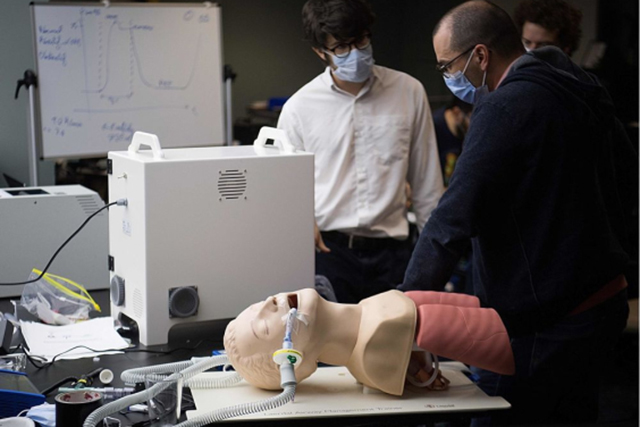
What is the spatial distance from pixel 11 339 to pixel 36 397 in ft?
1.29

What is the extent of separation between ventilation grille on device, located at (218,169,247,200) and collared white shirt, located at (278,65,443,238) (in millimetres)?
684

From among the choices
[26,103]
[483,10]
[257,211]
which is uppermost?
[483,10]

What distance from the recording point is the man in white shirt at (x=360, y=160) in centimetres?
259

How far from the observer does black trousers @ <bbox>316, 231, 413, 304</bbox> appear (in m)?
2.60

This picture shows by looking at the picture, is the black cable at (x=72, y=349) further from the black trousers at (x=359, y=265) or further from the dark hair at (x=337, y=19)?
the dark hair at (x=337, y=19)

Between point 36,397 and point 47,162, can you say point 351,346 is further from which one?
point 47,162

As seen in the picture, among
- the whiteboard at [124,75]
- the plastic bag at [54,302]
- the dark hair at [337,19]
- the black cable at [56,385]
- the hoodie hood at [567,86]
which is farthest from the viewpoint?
the whiteboard at [124,75]

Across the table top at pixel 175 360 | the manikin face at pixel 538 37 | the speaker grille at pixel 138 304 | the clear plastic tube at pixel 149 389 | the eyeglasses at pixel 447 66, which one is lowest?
the table top at pixel 175 360

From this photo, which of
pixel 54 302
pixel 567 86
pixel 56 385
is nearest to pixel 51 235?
pixel 54 302

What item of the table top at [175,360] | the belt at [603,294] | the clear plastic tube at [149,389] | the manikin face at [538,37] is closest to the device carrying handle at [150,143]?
the table top at [175,360]

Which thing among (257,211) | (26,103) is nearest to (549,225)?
(257,211)

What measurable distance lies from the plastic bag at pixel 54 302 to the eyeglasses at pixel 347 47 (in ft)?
3.46

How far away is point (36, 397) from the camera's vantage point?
59.1 inches

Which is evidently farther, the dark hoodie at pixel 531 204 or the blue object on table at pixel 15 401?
the dark hoodie at pixel 531 204
